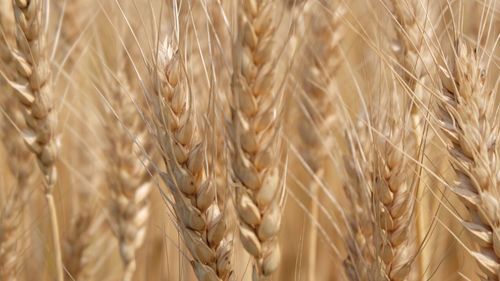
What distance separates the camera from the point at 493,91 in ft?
4.56

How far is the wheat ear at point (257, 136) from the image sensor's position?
1298 mm

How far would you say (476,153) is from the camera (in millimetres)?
1302

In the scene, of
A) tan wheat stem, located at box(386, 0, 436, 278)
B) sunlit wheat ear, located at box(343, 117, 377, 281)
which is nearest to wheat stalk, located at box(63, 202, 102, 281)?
sunlit wheat ear, located at box(343, 117, 377, 281)

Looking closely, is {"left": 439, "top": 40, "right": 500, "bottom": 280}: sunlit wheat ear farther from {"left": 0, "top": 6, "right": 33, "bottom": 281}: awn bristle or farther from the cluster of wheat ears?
{"left": 0, "top": 6, "right": 33, "bottom": 281}: awn bristle

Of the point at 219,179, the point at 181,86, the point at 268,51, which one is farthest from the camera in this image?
the point at 219,179

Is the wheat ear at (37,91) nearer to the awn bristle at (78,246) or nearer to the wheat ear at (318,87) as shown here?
the awn bristle at (78,246)

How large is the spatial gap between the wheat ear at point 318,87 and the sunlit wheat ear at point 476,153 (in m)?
0.67

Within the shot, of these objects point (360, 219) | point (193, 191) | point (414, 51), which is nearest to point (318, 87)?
point (414, 51)

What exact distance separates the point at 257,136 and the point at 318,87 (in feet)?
2.54

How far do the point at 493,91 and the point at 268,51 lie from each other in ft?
1.17

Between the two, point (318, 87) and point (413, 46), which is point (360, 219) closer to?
point (413, 46)

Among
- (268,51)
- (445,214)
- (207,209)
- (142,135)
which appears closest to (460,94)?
(268,51)

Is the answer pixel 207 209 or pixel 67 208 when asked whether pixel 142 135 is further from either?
pixel 67 208

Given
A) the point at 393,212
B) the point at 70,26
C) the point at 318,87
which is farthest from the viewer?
the point at 70,26
